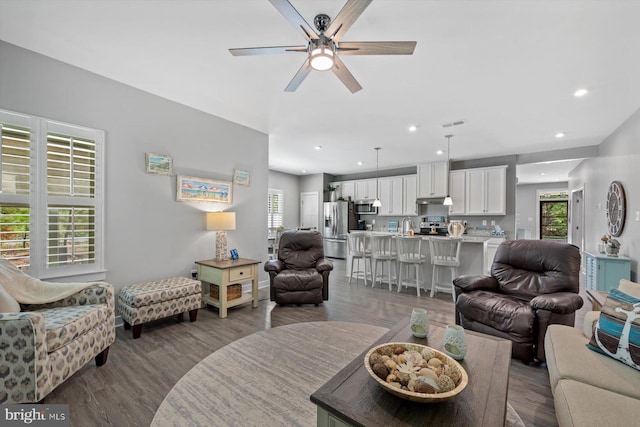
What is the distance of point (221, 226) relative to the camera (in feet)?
12.1

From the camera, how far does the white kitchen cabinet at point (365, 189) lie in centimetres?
811

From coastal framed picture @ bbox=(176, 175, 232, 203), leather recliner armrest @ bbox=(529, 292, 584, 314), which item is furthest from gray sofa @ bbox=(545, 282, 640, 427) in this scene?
coastal framed picture @ bbox=(176, 175, 232, 203)

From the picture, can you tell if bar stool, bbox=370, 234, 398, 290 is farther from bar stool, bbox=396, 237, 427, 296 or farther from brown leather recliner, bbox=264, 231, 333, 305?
brown leather recliner, bbox=264, 231, 333, 305

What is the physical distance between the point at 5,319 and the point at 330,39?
104 inches

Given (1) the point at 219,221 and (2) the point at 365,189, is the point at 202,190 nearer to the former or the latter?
(1) the point at 219,221

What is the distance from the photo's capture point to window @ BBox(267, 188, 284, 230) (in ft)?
27.1

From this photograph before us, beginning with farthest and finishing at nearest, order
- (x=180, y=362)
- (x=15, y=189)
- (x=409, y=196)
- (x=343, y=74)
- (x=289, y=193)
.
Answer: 1. (x=289, y=193)
2. (x=409, y=196)
3. (x=15, y=189)
4. (x=180, y=362)
5. (x=343, y=74)

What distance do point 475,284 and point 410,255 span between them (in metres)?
1.88

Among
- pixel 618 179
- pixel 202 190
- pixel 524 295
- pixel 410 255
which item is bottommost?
pixel 524 295

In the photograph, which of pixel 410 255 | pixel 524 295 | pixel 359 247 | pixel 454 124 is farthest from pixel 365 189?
pixel 524 295

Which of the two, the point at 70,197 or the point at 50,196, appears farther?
the point at 70,197

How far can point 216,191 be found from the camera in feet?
13.2

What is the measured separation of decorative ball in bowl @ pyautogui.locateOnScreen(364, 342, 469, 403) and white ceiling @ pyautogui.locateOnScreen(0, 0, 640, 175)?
2240mm

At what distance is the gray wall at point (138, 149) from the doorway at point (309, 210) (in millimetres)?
4638
